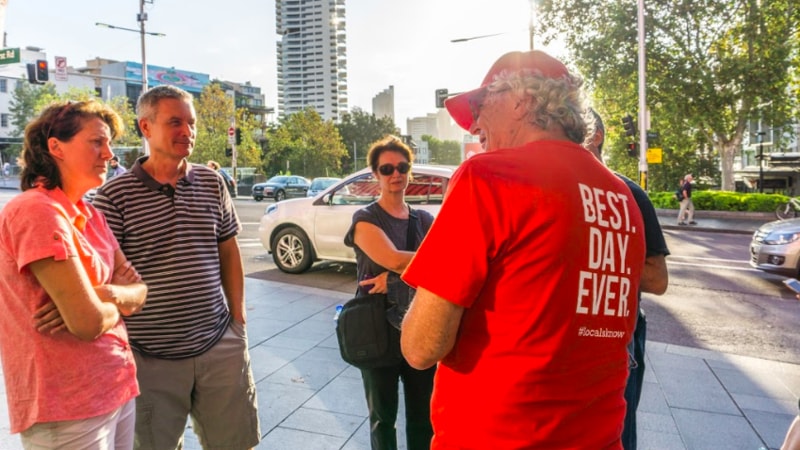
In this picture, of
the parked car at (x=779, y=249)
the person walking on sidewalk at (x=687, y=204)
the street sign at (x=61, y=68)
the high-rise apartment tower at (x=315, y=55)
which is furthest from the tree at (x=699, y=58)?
the high-rise apartment tower at (x=315, y=55)

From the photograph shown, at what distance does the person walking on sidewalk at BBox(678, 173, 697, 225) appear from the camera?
18.7 m

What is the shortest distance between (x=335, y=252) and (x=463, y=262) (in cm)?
793

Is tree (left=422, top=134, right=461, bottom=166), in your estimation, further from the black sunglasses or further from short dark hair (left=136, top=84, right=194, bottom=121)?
short dark hair (left=136, top=84, right=194, bottom=121)

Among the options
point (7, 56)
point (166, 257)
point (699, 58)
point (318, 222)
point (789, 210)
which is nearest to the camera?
point (166, 257)

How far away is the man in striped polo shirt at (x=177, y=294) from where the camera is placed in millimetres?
2449

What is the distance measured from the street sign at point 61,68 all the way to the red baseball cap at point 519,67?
31118mm

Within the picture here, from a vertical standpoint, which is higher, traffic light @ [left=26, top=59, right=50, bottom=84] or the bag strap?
traffic light @ [left=26, top=59, right=50, bottom=84]

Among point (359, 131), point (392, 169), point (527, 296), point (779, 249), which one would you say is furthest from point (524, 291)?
point (359, 131)

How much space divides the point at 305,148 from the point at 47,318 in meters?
54.8

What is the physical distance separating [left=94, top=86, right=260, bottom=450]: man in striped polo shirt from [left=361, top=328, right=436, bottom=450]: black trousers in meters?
0.58

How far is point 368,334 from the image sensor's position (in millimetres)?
2705

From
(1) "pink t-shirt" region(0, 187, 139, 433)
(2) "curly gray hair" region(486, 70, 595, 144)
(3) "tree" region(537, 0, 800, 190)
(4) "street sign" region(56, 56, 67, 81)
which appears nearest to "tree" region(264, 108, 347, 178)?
(4) "street sign" region(56, 56, 67, 81)

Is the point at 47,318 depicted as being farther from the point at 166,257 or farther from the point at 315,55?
the point at 315,55

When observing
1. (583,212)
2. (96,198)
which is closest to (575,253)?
(583,212)
